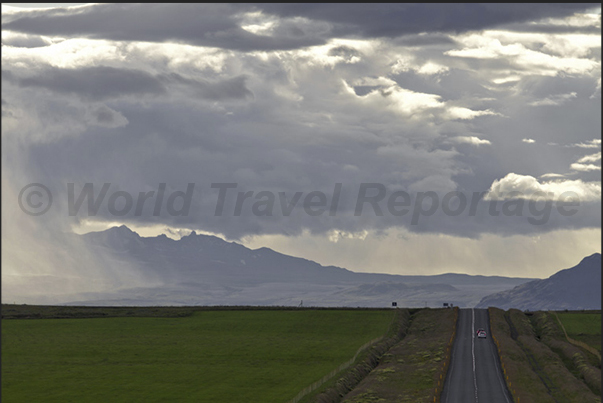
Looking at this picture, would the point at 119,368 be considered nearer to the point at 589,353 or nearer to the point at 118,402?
the point at 118,402

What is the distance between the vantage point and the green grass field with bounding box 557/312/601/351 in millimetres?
155025

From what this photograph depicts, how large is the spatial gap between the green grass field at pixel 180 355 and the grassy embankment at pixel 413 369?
9.08 meters

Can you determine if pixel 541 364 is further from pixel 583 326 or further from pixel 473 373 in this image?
pixel 583 326

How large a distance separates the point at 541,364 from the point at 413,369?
24.0 m

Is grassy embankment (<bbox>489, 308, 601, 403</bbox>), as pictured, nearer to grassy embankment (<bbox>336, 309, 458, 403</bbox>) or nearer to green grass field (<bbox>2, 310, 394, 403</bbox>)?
grassy embankment (<bbox>336, 309, 458, 403</bbox>)

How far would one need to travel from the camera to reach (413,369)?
Result: 106m

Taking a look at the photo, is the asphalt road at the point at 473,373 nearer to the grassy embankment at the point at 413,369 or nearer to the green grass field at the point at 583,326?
the grassy embankment at the point at 413,369

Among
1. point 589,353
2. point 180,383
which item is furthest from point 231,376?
point 589,353

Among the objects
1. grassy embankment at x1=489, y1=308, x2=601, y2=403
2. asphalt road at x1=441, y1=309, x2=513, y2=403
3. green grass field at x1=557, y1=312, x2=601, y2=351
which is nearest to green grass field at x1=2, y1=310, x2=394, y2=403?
asphalt road at x1=441, y1=309, x2=513, y2=403

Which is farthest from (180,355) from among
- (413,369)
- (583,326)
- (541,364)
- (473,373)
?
(583,326)

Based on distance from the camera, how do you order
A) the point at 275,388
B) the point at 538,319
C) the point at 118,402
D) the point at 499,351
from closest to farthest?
the point at 118,402 → the point at 275,388 → the point at 499,351 → the point at 538,319

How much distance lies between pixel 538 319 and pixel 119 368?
10868 centimetres

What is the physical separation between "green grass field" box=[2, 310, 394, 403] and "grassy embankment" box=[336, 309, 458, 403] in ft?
29.8

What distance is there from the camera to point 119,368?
380ft
